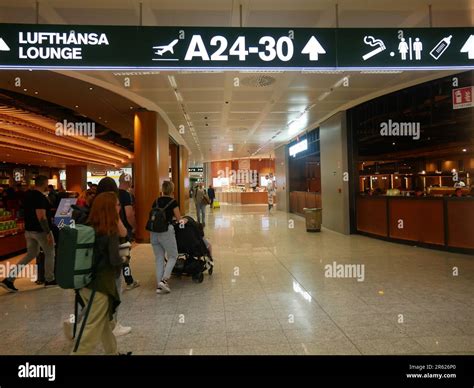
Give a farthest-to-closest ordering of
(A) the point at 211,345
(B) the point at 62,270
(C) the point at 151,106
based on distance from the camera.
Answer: (C) the point at 151,106 → (A) the point at 211,345 → (B) the point at 62,270

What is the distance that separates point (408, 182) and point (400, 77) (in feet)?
21.8

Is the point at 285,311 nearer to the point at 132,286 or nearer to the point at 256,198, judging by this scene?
the point at 132,286

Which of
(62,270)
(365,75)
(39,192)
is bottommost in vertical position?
(62,270)

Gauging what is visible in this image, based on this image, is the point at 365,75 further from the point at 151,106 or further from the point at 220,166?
the point at 220,166

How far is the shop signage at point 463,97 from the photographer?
6.26 metres

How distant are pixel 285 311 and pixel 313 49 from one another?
275 cm

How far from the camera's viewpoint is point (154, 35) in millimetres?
3094

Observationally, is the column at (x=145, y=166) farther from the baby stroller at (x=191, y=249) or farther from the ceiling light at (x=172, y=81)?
the baby stroller at (x=191, y=249)

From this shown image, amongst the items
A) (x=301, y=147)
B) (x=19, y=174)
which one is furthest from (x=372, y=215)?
(x=19, y=174)

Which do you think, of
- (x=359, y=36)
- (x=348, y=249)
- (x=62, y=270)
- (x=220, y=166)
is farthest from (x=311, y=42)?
(x=220, y=166)

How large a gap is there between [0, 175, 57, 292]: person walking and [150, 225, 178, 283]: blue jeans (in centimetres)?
169

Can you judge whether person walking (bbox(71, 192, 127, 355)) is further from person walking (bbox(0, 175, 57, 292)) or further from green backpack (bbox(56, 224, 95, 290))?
person walking (bbox(0, 175, 57, 292))

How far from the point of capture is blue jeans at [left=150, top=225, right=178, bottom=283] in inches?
176

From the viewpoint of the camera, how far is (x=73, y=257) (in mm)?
2328
